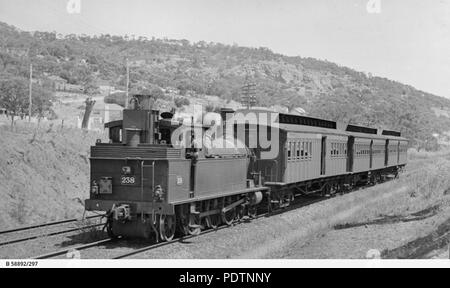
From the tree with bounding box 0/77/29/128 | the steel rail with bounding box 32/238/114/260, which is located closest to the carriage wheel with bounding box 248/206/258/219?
the steel rail with bounding box 32/238/114/260

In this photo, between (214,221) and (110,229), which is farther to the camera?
(214,221)

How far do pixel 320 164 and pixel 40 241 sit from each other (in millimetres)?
12545

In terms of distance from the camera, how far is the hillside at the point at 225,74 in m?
62.9

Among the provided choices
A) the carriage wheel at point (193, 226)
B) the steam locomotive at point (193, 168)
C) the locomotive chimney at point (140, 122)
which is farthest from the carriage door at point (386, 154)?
the locomotive chimney at point (140, 122)

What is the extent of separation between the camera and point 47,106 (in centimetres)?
4638

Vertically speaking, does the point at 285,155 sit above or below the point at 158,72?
below

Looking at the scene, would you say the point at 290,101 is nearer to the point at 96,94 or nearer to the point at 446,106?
the point at 96,94

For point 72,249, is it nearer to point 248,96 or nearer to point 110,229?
point 110,229

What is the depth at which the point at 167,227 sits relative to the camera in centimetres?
1247

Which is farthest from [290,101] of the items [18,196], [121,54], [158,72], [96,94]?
[18,196]

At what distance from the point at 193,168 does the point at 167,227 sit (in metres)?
1.57

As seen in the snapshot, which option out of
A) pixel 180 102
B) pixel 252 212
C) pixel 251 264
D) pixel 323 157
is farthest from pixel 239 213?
pixel 180 102

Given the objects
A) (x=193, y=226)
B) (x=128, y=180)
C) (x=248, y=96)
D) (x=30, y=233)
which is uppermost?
(x=248, y=96)

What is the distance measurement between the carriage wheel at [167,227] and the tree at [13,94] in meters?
32.9
